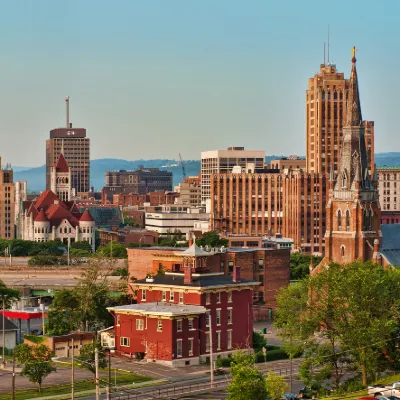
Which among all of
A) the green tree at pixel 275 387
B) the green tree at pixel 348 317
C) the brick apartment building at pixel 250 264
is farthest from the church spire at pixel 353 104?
the green tree at pixel 275 387

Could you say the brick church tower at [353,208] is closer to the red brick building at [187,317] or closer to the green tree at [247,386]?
the red brick building at [187,317]

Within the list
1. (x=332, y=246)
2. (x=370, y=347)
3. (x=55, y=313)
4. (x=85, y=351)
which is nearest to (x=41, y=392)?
(x=85, y=351)

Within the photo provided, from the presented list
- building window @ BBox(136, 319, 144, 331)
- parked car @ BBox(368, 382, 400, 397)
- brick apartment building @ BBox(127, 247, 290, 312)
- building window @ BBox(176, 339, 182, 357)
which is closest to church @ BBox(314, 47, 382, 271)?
brick apartment building @ BBox(127, 247, 290, 312)

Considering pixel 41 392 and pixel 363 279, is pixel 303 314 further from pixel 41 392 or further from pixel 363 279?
pixel 41 392

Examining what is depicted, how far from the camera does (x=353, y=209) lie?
165250mm

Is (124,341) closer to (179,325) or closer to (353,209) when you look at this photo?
(179,325)

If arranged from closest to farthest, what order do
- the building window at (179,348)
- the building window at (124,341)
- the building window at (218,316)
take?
the building window at (179,348) < the building window at (124,341) < the building window at (218,316)

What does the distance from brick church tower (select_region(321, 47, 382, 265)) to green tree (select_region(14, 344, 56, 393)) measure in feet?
167

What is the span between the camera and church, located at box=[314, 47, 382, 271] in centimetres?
16475

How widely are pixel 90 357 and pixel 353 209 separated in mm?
53804

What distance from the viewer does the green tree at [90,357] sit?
119m

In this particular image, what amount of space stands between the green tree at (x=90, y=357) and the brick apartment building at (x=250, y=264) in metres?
47.6

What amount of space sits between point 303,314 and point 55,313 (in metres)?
37.2

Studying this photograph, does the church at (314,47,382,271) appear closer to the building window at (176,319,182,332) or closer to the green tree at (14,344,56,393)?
the building window at (176,319,182,332)
